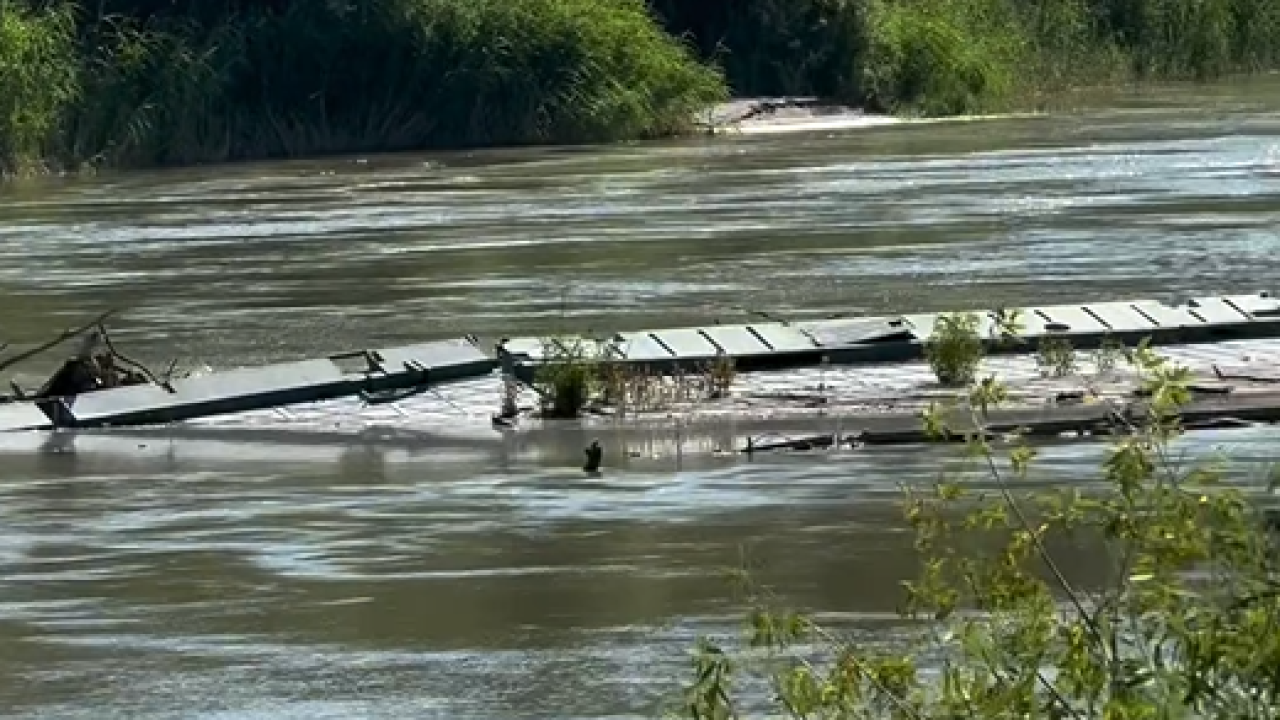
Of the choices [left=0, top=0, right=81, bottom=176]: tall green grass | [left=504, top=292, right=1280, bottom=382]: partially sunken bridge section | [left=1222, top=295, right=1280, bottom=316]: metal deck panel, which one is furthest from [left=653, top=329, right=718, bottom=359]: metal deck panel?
[left=0, top=0, right=81, bottom=176]: tall green grass

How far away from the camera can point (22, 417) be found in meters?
21.2

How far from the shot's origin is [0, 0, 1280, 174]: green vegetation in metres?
59.2

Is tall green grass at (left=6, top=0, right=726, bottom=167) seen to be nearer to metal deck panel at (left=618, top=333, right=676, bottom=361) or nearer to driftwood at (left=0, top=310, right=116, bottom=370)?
driftwood at (left=0, top=310, right=116, bottom=370)

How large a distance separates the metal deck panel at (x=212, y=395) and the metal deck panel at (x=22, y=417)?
19cm

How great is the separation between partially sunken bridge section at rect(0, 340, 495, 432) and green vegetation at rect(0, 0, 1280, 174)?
34748 mm

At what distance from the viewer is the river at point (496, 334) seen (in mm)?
13031

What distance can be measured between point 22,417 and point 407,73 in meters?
42.3

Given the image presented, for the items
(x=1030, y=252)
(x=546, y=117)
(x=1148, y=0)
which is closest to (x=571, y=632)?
(x=1030, y=252)

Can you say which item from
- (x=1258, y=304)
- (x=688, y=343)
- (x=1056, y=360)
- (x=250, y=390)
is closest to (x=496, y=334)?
(x=688, y=343)

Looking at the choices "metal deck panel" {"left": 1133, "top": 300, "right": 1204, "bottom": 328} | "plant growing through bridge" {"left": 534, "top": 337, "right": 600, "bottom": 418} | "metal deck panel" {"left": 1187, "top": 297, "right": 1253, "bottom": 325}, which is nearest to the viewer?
"plant growing through bridge" {"left": 534, "top": 337, "right": 600, "bottom": 418}

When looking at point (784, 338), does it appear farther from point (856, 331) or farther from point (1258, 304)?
point (1258, 304)

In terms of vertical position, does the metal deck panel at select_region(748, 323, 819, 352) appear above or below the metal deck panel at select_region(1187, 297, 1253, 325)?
above

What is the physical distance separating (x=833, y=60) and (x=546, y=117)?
9.03 metres

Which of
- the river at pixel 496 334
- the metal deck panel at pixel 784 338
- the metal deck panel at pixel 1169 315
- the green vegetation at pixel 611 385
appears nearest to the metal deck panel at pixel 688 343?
the green vegetation at pixel 611 385
